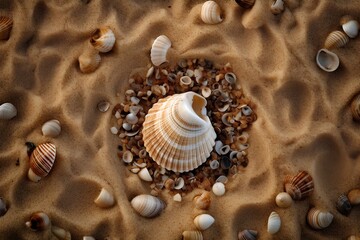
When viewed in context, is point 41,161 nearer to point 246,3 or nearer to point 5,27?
point 5,27

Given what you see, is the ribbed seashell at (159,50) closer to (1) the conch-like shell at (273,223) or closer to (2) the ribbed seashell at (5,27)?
(2) the ribbed seashell at (5,27)

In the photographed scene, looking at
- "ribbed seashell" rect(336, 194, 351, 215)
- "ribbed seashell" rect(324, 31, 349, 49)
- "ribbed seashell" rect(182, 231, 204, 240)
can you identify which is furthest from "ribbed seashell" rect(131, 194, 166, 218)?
"ribbed seashell" rect(324, 31, 349, 49)

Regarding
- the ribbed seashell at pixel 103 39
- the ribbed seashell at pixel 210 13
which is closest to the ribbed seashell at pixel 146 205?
the ribbed seashell at pixel 103 39

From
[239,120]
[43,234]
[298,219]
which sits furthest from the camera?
[239,120]

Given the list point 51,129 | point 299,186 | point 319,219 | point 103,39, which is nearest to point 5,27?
point 103,39

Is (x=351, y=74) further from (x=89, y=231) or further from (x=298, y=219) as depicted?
(x=89, y=231)

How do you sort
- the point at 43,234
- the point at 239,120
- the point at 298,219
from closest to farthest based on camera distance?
1. the point at 43,234
2. the point at 298,219
3. the point at 239,120

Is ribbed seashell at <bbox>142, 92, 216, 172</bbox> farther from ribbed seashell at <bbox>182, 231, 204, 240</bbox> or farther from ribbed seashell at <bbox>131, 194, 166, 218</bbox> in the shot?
ribbed seashell at <bbox>182, 231, 204, 240</bbox>

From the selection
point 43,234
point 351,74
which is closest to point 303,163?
point 351,74
